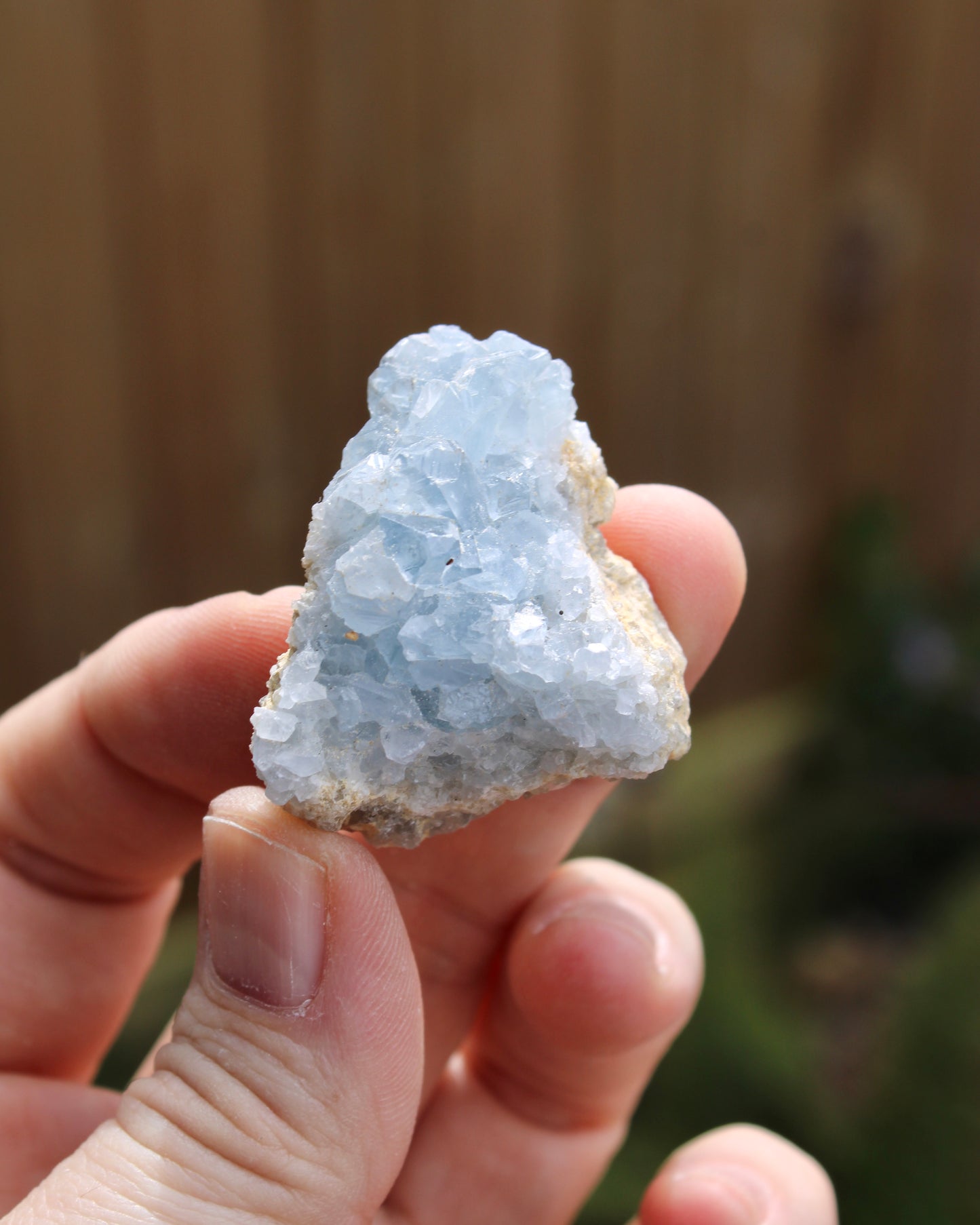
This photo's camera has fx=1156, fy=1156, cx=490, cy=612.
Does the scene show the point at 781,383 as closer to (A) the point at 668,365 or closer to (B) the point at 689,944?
(A) the point at 668,365

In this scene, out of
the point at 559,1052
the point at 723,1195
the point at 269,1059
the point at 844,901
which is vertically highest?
the point at 269,1059

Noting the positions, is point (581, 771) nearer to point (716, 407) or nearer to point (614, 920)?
point (614, 920)

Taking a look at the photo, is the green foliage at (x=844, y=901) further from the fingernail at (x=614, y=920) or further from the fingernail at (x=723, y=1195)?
the fingernail at (x=614, y=920)

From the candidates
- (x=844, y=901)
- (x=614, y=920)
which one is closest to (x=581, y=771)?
(x=614, y=920)

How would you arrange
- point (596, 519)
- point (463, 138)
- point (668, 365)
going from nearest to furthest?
point (596, 519) < point (463, 138) < point (668, 365)

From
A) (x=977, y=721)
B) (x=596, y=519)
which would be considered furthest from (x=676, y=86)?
(x=596, y=519)

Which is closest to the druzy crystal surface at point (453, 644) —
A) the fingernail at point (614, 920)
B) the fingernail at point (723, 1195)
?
the fingernail at point (614, 920)
